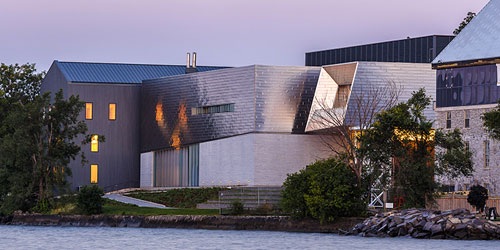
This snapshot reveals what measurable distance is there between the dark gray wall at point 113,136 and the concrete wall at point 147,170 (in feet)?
4.10

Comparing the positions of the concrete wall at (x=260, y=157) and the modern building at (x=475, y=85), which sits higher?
the modern building at (x=475, y=85)

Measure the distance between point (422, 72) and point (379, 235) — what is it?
27888 millimetres

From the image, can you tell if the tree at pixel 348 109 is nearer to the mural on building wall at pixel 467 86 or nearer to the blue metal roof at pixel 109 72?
the mural on building wall at pixel 467 86

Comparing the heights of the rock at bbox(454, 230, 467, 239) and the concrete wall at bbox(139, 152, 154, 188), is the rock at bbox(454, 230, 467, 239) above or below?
below

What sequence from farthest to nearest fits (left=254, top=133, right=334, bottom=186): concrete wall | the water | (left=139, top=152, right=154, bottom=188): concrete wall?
(left=139, top=152, right=154, bottom=188): concrete wall, (left=254, top=133, right=334, bottom=186): concrete wall, the water

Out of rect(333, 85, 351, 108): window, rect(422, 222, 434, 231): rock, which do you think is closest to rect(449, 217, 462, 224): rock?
rect(422, 222, 434, 231): rock

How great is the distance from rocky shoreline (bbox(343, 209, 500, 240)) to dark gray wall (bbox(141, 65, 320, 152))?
88.6 feet

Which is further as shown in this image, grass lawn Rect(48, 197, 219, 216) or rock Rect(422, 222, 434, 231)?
grass lawn Rect(48, 197, 219, 216)

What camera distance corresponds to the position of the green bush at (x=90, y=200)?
213 feet

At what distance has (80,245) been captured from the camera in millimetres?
47594

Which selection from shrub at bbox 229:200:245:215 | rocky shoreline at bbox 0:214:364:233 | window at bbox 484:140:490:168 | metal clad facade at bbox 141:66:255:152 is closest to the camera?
rocky shoreline at bbox 0:214:364:233

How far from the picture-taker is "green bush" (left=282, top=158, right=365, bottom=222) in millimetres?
52750

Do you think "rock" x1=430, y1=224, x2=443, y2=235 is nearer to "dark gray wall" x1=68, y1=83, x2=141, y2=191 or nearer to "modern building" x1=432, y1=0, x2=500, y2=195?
"modern building" x1=432, y1=0, x2=500, y2=195

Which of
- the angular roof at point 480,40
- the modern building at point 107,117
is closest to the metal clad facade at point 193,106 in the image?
the modern building at point 107,117
